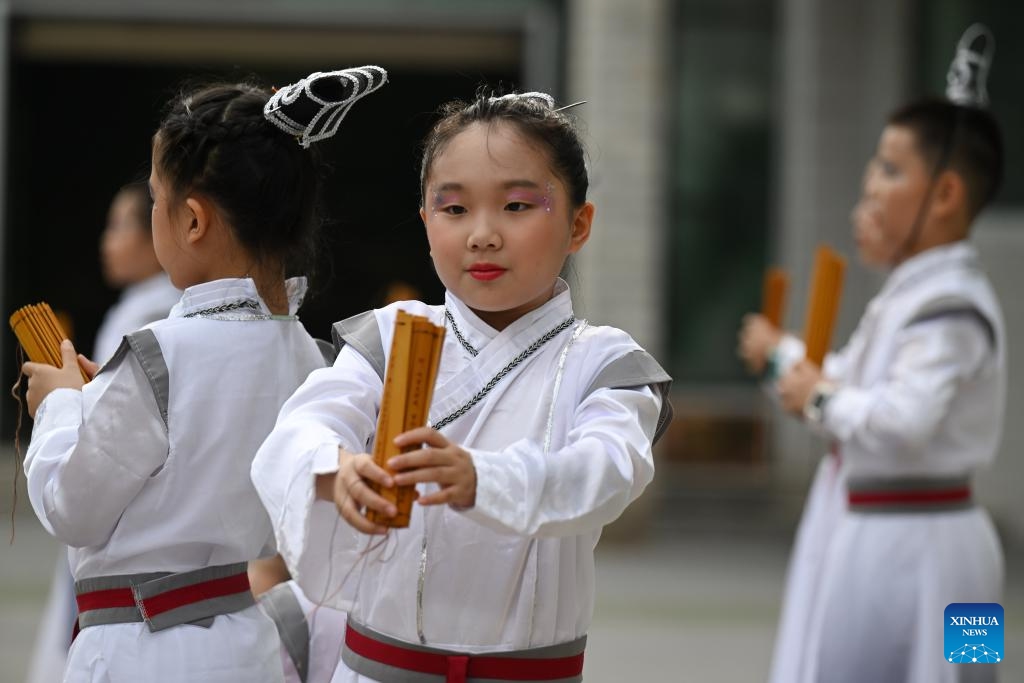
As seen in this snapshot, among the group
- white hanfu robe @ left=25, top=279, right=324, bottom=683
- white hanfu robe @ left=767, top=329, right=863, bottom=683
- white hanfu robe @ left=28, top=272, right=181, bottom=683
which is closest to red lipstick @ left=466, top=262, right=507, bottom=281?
white hanfu robe @ left=25, top=279, right=324, bottom=683

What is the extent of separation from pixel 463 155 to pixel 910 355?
6.34 ft

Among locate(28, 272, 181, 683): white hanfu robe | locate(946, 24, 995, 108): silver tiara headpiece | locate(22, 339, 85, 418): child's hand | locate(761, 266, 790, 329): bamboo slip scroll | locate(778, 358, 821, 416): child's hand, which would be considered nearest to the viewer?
locate(22, 339, 85, 418): child's hand

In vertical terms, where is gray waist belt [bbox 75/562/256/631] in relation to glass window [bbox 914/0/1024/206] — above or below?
below

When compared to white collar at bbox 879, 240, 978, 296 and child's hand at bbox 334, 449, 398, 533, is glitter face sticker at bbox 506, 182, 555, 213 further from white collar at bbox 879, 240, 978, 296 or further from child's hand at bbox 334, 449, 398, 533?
white collar at bbox 879, 240, 978, 296

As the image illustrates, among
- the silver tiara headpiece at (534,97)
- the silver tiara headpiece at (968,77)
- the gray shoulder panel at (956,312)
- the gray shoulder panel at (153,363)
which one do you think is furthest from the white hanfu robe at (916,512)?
the gray shoulder panel at (153,363)

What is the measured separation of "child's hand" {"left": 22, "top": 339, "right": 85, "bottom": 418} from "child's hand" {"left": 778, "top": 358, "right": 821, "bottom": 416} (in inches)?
83.4

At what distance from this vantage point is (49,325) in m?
2.40

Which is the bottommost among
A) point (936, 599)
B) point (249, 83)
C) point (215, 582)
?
point (936, 599)

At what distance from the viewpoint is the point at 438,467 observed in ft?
5.75

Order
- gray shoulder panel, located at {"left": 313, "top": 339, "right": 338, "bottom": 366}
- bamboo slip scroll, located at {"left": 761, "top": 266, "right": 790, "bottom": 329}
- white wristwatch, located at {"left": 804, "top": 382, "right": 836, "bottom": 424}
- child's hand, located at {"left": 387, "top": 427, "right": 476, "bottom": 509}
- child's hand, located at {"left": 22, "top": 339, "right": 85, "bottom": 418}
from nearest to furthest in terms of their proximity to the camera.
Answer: child's hand, located at {"left": 387, "top": 427, "right": 476, "bottom": 509}, child's hand, located at {"left": 22, "top": 339, "right": 85, "bottom": 418}, gray shoulder panel, located at {"left": 313, "top": 339, "right": 338, "bottom": 366}, white wristwatch, located at {"left": 804, "top": 382, "right": 836, "bottom": 424}, bamboo slip scroll, located at {"left": 761, "top": 266, "right": 790, "bottom": 329}

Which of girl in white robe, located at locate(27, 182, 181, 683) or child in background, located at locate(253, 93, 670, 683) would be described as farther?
girl in white robe, located at locate(27, 182, 181, 683)

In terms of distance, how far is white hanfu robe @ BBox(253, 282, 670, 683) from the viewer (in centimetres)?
195

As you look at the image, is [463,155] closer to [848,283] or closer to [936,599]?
[936,599]

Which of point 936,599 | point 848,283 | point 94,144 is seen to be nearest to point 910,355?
point 936,599
